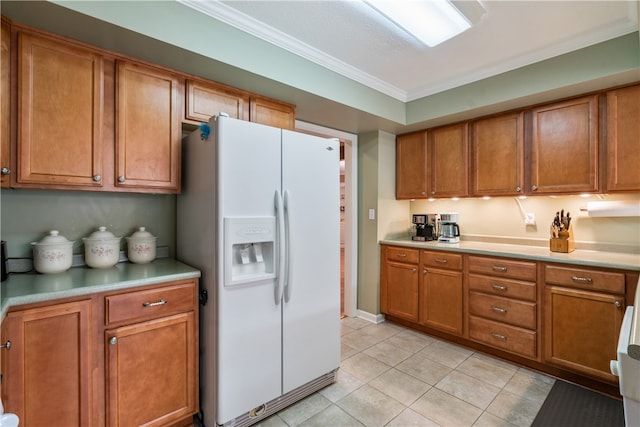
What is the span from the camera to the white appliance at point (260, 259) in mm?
1628

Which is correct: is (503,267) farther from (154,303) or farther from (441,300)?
(154,303)

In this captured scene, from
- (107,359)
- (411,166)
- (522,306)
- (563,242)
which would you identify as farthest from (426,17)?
(107,359)

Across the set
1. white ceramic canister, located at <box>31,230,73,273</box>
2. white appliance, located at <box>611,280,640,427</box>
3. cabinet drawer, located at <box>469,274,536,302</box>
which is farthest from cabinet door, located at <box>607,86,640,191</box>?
white ceramic canister, located at <box>31,230,73,273</box>

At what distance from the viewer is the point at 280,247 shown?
5.92 ft

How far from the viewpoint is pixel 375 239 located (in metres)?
3.34

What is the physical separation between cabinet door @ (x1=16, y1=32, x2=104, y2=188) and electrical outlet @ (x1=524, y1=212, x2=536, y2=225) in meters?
3.40

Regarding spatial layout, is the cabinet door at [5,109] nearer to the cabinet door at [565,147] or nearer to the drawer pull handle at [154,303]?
the drawer pull handle at [154,303]

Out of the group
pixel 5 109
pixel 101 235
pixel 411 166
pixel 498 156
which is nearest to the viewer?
pixel 5 109

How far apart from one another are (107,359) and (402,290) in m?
2.53

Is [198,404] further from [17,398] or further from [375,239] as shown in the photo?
[375,239]

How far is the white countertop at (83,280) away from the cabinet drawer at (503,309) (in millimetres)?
2272

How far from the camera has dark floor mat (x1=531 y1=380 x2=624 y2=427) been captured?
1.77 meters

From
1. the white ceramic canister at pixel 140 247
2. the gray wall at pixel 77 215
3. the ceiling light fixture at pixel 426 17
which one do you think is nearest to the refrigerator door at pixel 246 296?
the white ceramic canister at pixel 140 247

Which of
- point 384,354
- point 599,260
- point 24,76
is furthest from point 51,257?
point 599,260
